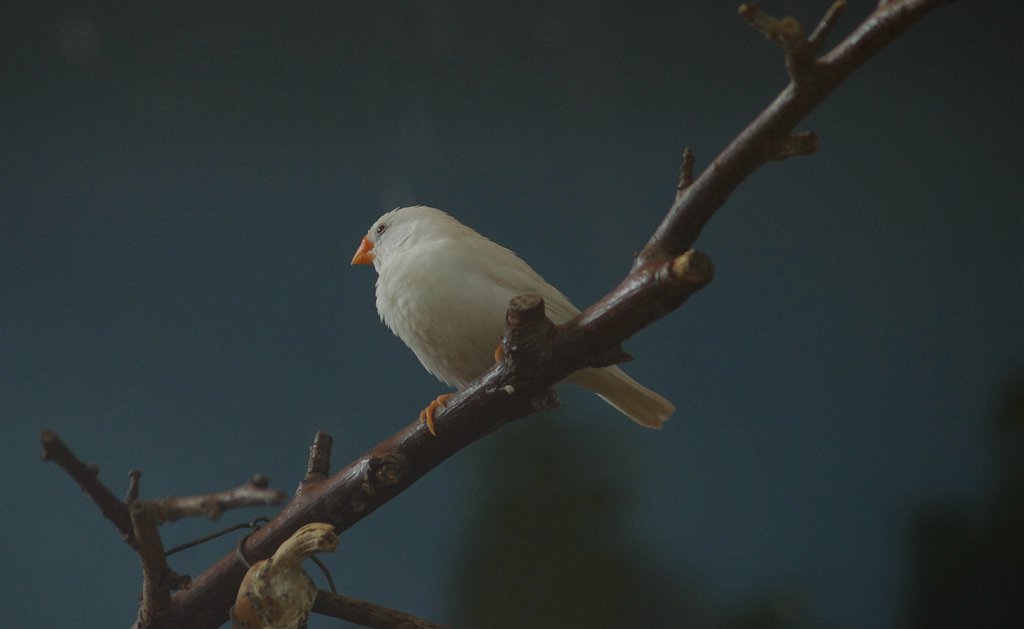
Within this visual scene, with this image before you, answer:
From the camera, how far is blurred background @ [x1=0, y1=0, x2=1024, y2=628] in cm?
201

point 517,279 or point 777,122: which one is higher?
point 517,279

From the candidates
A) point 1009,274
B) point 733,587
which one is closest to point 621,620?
point 733,587

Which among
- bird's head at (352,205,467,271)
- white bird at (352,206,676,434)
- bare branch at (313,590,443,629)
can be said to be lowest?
bare branch at (313,590,443,629)

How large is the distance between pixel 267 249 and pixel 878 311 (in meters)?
1.37

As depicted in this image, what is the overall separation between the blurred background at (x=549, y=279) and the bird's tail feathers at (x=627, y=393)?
2.06 feet

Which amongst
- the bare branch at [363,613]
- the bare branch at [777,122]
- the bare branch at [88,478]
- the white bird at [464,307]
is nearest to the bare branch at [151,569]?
the bare branch at [88,478]

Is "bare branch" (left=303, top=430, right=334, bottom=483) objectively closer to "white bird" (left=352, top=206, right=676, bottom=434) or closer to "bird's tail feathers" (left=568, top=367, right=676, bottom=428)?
"white bird" (left=352, top=206, right=676, bottom=434)

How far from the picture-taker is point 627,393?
57.0 inches

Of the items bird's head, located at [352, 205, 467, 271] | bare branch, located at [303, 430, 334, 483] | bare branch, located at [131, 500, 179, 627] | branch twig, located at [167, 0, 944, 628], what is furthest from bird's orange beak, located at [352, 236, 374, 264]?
bare branch, located at [131, 500, 179, 627]

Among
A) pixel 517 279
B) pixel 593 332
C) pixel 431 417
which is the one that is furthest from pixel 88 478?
pixel 517 279

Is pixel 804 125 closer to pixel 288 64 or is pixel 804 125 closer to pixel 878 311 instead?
pixel 878 311

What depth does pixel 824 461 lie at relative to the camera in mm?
2039

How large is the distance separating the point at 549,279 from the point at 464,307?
77 cm

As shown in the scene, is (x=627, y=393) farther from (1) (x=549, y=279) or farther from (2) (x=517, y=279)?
(1) (x=549, y=279)
